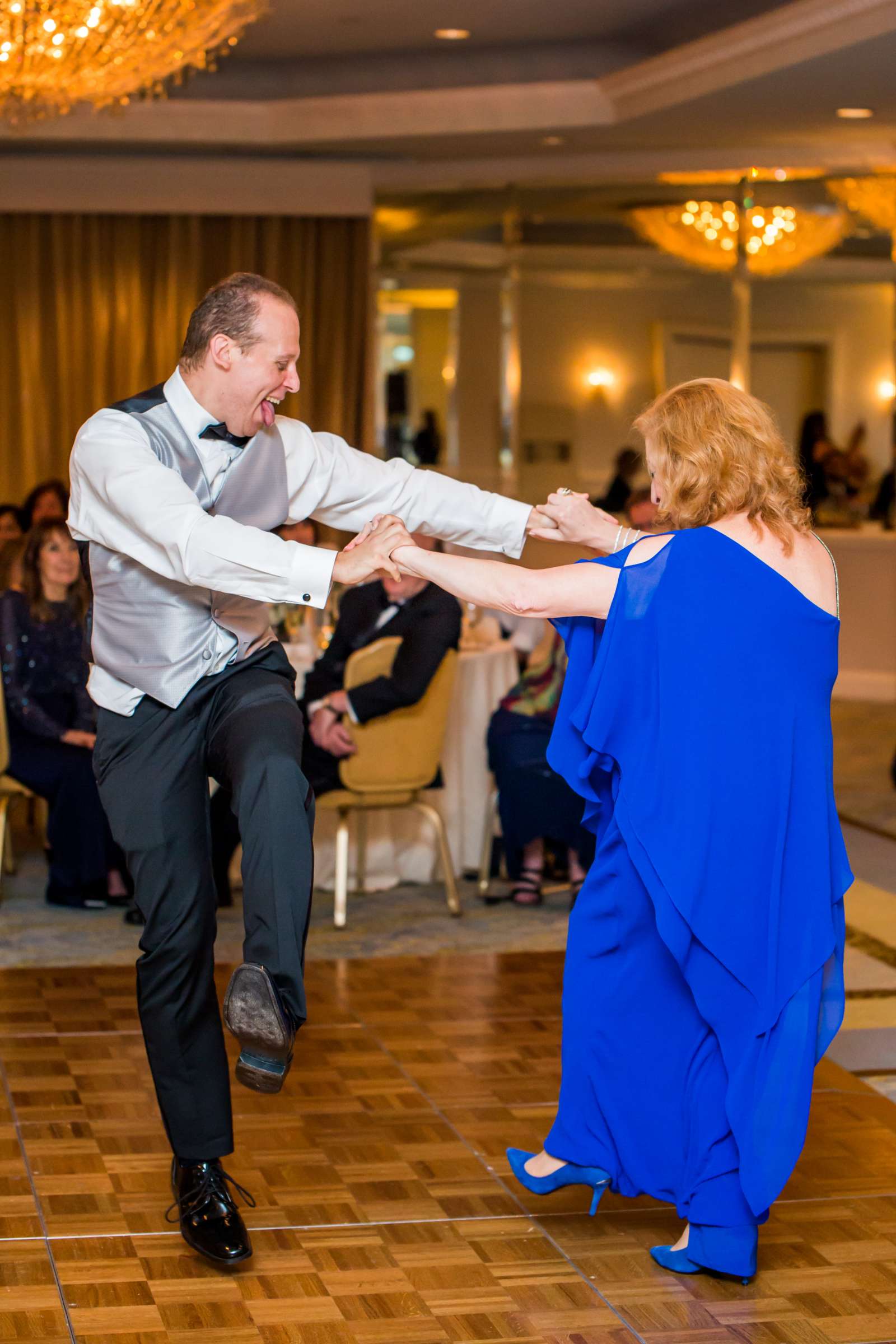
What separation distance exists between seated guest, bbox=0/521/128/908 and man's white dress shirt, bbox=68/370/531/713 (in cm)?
250

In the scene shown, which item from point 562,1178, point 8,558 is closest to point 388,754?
point 8,558

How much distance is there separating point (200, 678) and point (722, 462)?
3.03 feet

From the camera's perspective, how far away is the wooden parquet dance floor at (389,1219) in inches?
Answer: 95.7

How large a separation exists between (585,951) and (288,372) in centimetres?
111

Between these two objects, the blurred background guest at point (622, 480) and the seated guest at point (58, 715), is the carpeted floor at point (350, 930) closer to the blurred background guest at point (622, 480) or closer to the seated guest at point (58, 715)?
the seated guest at point (58, 715)

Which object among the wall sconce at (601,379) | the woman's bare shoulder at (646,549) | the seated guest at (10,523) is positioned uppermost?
the wall sconce at (601,379)

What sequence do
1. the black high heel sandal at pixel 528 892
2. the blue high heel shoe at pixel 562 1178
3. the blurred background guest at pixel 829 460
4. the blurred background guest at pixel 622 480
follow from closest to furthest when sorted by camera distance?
1. the blue high heel shoe at pixel 562 1178
2. the black high heel sandal at pixel 528 892
3. the blurred background guest at pixel 622 480
4. the blurred background guest at pixel 829 460

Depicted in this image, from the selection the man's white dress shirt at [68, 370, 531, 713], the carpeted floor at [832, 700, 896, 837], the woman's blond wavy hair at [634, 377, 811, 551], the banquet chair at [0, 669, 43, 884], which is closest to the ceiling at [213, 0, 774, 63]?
the banquet chair at [0, 669, 43, 884]

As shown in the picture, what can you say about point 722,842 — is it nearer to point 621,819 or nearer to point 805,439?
point 621,819

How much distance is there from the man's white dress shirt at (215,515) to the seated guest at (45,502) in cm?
414

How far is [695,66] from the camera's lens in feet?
21.5

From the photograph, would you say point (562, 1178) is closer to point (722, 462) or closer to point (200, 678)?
point (200, 678)

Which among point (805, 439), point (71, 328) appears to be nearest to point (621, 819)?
point (71, 328)

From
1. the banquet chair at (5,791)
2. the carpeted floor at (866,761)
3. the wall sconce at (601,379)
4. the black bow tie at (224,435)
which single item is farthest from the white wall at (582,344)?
the black bow tie at (224,435)
